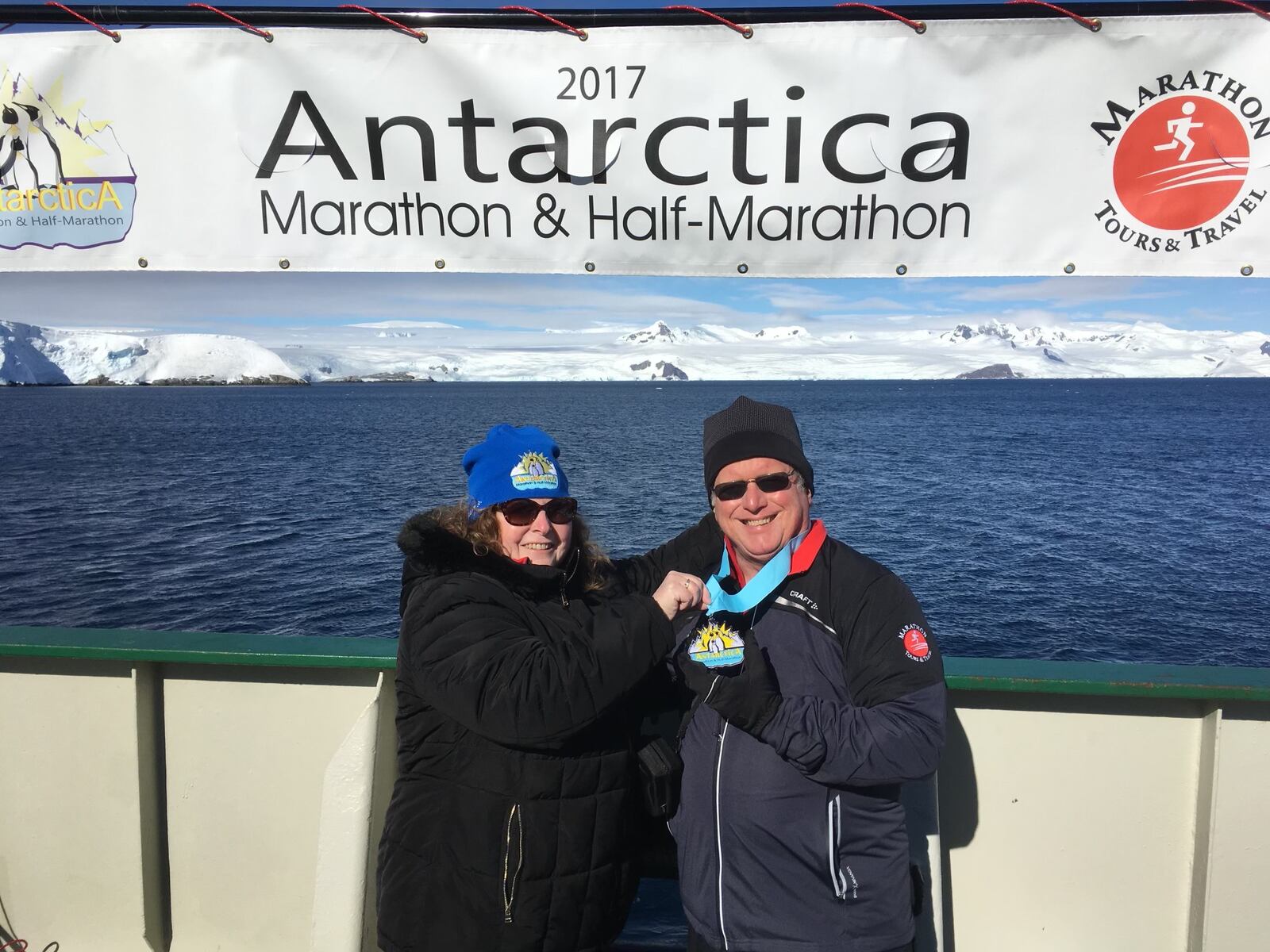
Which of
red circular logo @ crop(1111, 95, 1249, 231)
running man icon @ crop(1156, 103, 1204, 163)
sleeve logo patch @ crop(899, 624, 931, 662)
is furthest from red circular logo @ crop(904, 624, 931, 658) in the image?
running man icon @ crop(1156, 103, 1204, 163)

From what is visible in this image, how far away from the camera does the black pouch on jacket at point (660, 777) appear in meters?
2.41

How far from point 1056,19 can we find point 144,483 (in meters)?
64.1

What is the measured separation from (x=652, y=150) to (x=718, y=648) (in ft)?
4.68

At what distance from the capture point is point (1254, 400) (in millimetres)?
147625

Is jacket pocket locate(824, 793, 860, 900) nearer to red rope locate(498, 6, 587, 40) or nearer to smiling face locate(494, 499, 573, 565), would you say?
smiling face locate(494, 499, 573, 565)

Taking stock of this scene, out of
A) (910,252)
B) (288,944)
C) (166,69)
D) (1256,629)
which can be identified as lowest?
(1256,629)

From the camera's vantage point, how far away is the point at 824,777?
7.19ft

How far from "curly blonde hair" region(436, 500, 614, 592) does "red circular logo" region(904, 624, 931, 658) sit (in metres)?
0.88

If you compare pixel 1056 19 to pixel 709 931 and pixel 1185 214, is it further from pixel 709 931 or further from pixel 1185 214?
pixel 709 931

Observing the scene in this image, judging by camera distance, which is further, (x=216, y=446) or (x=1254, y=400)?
(x=1254, y=400)

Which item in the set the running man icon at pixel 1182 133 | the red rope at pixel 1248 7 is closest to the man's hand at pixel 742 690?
the running man icon at pixel 1182 133

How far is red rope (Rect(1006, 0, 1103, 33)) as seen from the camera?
2350 mm

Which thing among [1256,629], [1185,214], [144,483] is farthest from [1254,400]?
[1185,214]

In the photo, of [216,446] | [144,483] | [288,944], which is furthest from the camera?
[216,446]
